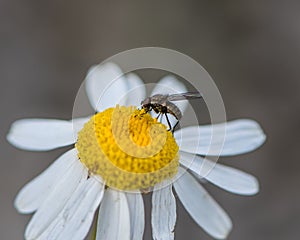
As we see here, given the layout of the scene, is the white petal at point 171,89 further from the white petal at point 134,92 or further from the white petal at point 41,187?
the white petal at point 41,187

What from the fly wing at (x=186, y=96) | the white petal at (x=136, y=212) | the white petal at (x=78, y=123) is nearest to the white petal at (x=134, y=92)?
the white petal at (x=78, y=123)

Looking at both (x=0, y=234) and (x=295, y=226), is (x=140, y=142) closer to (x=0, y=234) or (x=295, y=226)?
(x=0, y=234)

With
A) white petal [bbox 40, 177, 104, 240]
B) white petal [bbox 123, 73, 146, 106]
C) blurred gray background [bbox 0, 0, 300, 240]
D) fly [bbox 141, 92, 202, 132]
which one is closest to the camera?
white petal [bbox 40, 177, 104, 240]

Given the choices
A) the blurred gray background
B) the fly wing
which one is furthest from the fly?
the blurred gray background

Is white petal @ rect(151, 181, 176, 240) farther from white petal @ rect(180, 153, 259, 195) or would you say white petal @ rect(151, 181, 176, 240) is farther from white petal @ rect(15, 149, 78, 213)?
white petal @ rect(15, 149, 78, 213)

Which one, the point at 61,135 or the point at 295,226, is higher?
the point at 61,135

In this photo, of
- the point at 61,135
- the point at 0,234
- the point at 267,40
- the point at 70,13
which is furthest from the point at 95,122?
the point at 267,40

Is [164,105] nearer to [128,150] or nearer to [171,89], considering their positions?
[128,150]
